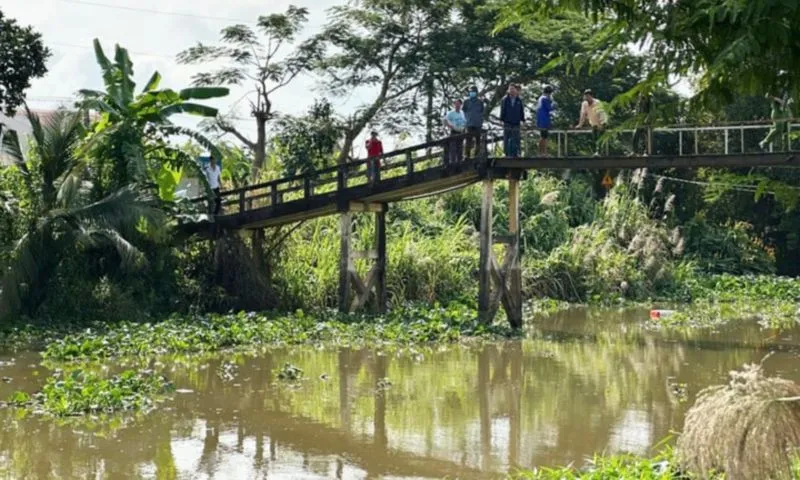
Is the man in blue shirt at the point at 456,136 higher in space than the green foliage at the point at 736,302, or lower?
higher

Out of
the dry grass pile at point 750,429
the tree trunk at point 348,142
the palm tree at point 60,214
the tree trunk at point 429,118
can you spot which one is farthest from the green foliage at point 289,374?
the tree trunk at point 429,118

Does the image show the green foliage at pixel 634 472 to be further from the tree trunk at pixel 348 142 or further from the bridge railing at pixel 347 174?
the tree trunk at pixel 348 142

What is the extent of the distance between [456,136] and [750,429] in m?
16.2

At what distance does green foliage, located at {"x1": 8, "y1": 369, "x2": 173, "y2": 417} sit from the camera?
1227 cm

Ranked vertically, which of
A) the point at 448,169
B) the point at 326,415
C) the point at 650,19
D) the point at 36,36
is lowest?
the point at 326,415

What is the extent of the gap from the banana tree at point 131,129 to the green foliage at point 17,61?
4.25 feet

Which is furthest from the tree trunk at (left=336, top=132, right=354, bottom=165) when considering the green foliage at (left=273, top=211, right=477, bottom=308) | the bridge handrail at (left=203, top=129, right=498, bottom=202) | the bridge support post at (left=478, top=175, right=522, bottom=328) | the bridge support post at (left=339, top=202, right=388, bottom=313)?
the bridge support post at (left=478, top=175, right=522, bottom=328)

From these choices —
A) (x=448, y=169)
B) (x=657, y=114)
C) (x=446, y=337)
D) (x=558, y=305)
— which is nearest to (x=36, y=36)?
(x=448, y=169)

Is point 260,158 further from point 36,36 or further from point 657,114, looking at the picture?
point 657,114

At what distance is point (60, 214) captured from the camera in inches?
795

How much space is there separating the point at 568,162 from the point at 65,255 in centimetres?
956

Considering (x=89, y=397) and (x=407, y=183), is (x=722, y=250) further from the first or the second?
(x=89, y=397)

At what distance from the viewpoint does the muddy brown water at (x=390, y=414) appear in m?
10.1

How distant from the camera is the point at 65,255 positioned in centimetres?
2089
